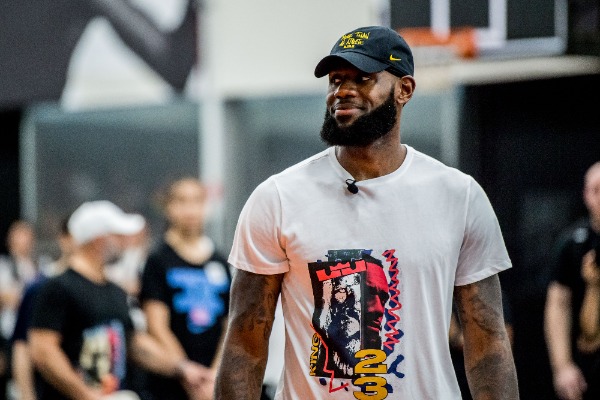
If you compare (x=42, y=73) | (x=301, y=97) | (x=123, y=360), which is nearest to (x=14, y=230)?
(x=42, y=73)

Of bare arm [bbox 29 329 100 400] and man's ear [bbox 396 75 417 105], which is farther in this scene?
bare arm [bbox 29 329 100 400]

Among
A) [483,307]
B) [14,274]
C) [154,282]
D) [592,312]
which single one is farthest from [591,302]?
[14,274]

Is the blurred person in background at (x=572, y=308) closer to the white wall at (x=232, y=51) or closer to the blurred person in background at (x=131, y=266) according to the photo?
the blurred person in background at (x=131, y=266)

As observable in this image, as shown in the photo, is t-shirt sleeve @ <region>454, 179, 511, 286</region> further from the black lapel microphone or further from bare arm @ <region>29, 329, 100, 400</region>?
bare arm @ <region>29, 329, 100, 400</region>

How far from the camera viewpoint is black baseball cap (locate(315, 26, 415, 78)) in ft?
12.2

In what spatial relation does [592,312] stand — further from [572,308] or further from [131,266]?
[131,266]

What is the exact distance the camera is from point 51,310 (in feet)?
22.7

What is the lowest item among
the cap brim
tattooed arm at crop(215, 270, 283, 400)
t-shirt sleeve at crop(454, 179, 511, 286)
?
tattooed arm at crop(215, 270, 283, 400)

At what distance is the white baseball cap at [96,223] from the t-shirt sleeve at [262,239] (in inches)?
144

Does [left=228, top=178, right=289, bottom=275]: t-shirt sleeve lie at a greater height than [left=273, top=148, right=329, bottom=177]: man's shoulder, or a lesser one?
lesser

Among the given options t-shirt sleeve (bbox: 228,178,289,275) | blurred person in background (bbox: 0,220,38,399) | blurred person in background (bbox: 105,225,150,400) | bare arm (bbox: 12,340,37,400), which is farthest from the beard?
blurred person in background (bbox: 0,220,38,399)

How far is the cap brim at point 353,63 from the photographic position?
3703mm

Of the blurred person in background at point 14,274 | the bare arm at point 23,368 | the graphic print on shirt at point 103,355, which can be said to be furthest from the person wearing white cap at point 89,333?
the blurred person in background at point 14,274

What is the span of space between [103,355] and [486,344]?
150 inches
